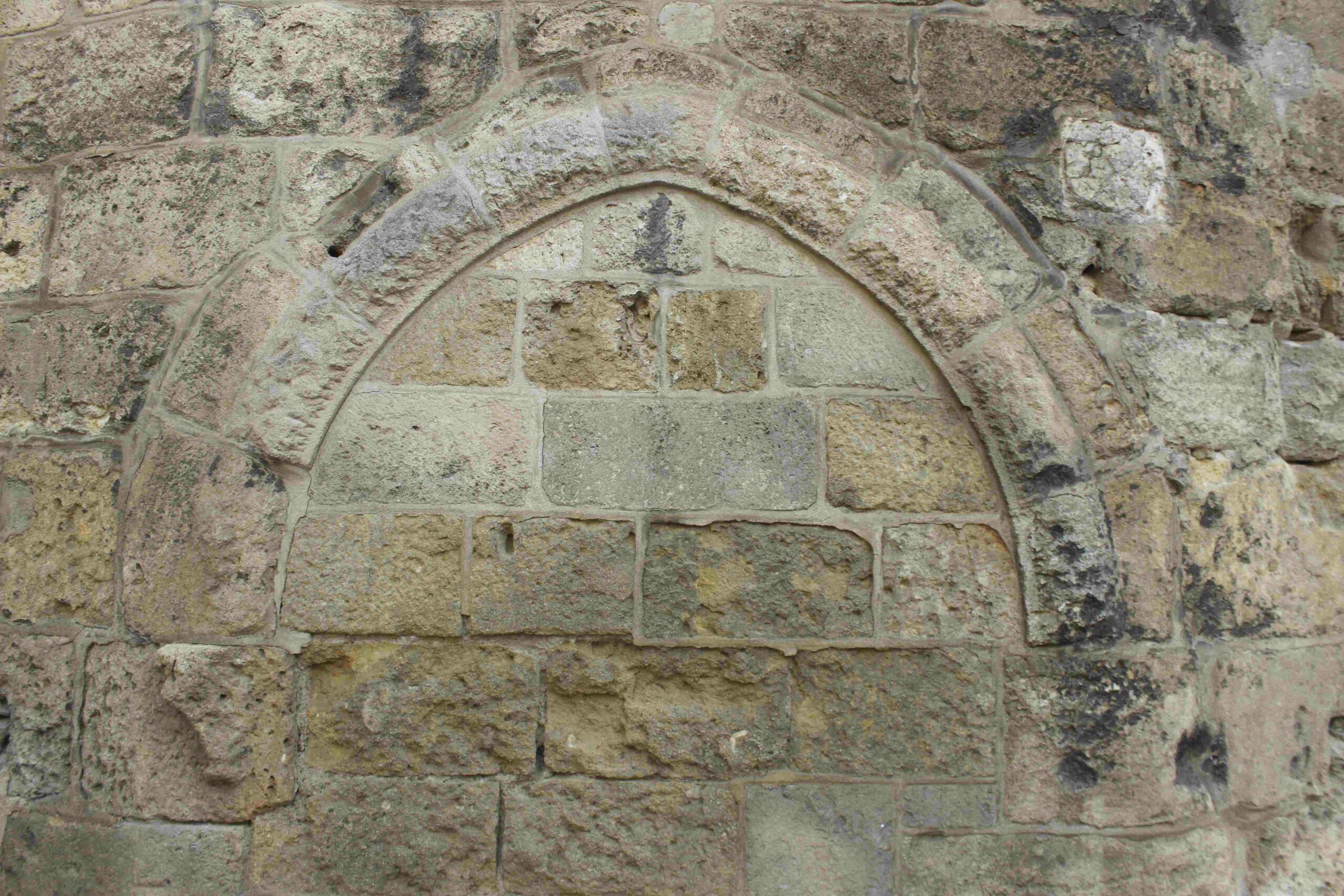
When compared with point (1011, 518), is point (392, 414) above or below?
above

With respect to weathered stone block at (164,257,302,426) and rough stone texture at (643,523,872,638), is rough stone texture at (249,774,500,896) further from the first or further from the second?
weathered stone block at (164,257,302,426)

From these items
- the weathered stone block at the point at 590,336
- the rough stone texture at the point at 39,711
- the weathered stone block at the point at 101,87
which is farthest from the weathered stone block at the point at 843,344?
the rough stone texture at the point at 39,711

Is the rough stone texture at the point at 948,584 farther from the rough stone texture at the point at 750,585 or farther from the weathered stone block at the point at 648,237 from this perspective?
the weathered stone block at the point at 648,237

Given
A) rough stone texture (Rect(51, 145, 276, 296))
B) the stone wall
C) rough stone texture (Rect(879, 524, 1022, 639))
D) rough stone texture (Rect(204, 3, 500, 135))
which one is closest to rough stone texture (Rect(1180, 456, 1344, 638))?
the stone wall

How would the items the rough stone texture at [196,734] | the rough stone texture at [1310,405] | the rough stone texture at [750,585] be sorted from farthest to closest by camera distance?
the rough stone texture at [1310,405]
the rough stone texture at [750,585]
the rough stone texture at [196,734]

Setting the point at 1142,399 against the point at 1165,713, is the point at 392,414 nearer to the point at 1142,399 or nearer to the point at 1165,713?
the point at 1142,399

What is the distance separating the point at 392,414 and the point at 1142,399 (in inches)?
71.9

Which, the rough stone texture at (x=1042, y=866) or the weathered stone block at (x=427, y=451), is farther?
the weathered stone block at (x=427, y=451)

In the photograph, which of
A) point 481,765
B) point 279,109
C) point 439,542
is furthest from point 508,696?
point 279,109

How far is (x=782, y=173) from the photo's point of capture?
220cm

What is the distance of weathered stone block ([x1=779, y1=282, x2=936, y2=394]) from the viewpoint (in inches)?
86.4

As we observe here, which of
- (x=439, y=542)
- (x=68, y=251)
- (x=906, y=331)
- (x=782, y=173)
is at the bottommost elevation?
(x=439, y=542)

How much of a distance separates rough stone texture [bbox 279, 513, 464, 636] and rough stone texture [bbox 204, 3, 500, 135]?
994 mm

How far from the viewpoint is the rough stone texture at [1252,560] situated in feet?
7.02
